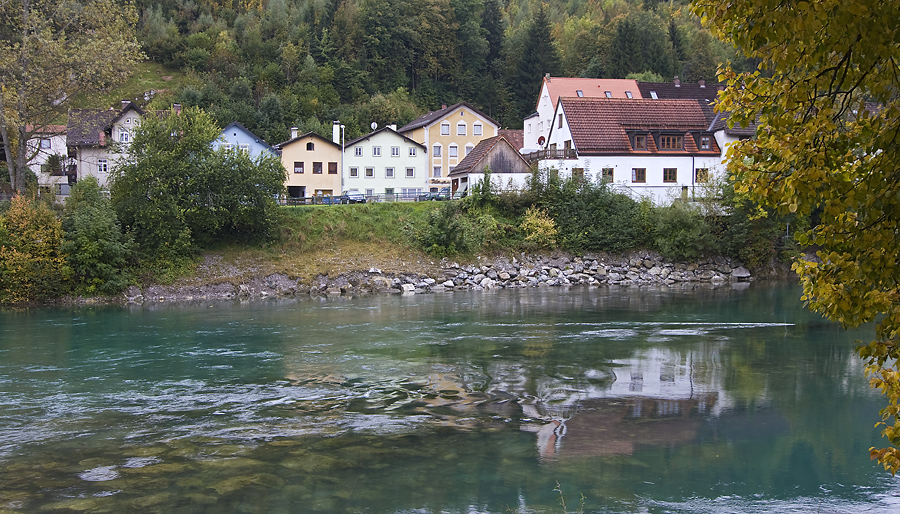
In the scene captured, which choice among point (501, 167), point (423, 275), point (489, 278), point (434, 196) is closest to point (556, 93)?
point (501, 167)

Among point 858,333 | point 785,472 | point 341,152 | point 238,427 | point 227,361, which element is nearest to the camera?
point 785,472

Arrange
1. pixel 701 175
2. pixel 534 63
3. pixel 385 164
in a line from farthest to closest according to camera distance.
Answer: pixel 534 63, pixel 385 164, pixel 701 175

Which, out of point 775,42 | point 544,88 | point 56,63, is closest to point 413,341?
point 775,42

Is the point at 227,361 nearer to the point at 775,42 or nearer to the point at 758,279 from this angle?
the point at 775,42

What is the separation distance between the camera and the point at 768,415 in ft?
50.9

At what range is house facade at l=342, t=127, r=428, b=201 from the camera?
64.5 m

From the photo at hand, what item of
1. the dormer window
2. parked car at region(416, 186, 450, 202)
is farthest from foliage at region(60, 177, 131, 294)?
the dormer window

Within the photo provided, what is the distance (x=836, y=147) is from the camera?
587 centimetres

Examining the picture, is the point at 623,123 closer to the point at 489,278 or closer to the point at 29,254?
the point at 489,278

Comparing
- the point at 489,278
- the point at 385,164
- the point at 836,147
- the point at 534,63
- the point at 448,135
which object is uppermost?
the point at 534,63

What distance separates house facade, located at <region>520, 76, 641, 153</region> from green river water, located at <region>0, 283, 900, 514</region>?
42.2 metres

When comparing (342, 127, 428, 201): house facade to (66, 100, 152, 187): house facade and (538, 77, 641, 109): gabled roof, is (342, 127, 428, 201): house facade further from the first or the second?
(66, 100, 152, 187): house facade

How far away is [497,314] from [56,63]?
2747 centimetres

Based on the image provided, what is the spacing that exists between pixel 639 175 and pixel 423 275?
60.4ft
